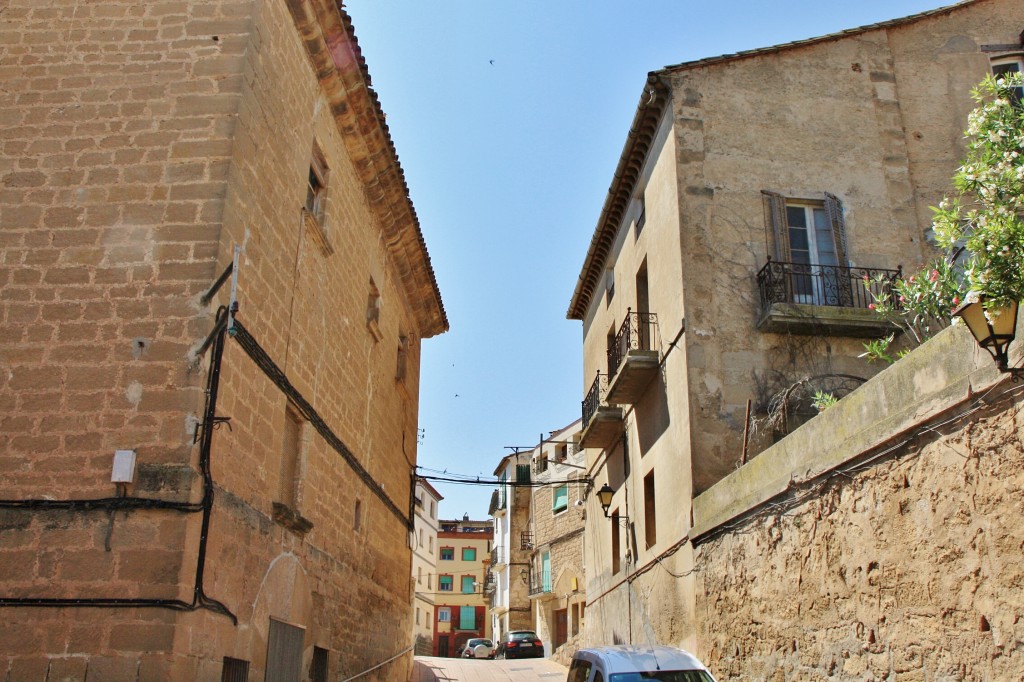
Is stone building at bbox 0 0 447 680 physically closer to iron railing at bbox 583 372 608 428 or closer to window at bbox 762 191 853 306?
window at bbox 762 191 853 306

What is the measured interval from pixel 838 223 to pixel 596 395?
5.85 m

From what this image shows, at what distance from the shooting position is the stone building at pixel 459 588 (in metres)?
63.8

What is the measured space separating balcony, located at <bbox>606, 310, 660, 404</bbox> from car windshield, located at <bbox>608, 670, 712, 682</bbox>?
5.58 m

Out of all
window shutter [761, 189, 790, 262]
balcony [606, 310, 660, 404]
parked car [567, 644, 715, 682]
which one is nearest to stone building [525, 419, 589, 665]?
balcony [606, 310, 660, 404]

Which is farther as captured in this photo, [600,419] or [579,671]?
[600,419]

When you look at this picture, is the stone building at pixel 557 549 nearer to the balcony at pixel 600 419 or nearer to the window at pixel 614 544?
the balcony at pixel 600 419

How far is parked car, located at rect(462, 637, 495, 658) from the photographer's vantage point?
40188 millimetres

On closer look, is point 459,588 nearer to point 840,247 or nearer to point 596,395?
point 596,395

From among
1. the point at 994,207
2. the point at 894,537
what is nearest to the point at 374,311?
the point at 894,537

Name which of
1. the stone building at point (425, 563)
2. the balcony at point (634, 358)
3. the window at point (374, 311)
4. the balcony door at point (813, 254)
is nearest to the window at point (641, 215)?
the balcony at point (634, 358)

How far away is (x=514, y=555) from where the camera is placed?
146 ft

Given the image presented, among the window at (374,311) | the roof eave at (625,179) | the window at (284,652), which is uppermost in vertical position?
the roof eave at (625,179)

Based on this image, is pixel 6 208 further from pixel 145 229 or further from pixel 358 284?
pixel 358 284

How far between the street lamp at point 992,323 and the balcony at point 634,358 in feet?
24.6
